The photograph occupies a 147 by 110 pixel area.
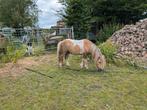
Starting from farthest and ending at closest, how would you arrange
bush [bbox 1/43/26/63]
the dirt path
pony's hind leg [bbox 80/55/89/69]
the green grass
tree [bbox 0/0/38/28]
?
tree [bbox 0/0/38/28] < bush [bbox 1/43/26/63] < pony's hind leg [bbox 80/55/89/69] < the dirt path < the green grass

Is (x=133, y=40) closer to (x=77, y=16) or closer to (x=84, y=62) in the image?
(x=84, y=62)

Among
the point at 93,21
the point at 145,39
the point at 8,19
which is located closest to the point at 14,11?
the point at 8,19

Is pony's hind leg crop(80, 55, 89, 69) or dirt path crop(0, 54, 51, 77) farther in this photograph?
pony's hind leg crop(80, 55, 89, 69)

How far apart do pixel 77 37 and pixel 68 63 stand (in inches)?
253

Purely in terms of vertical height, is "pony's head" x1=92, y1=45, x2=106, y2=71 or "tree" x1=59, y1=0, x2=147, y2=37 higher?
"tree" x1=59, y1=0, x2=147, y2=37

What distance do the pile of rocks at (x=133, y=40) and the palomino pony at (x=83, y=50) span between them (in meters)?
2.43

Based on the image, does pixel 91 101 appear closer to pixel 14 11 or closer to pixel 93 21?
pixel 93 21

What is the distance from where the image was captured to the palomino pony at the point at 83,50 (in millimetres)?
9516

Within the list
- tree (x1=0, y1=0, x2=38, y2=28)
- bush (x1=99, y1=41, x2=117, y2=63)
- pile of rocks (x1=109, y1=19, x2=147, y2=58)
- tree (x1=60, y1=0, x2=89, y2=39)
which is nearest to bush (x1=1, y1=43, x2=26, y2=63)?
bush (x1=99, y1=41, x2=117, y2=63)

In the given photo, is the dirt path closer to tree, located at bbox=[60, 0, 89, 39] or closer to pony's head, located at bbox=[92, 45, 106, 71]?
pony's head, located at bbox=[92, 45, 106, 71]

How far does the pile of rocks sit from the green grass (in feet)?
8.45

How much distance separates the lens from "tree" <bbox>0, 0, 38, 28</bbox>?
99.1ft

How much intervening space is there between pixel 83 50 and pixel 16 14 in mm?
21755

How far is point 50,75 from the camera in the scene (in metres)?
8.73
